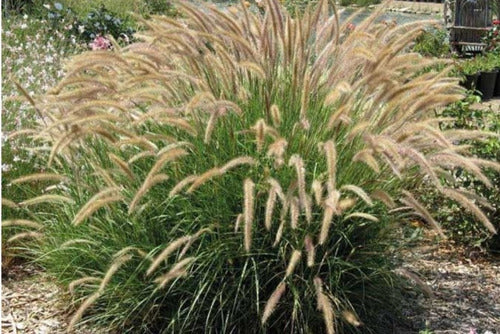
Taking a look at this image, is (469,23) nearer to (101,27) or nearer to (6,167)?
(101,27)

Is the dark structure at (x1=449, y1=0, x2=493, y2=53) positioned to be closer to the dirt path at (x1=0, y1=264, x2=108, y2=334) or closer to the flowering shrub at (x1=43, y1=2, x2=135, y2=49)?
the flowering shrub at (x1=43, y1=2, x2=135, y2=49)

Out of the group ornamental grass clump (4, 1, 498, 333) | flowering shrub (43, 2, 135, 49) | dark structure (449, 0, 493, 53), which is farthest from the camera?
dark structure (449, 0, 493, 53)

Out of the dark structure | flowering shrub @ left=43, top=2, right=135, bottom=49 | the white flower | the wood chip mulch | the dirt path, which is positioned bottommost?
the dark structure

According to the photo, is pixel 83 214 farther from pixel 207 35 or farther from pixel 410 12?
pixel 410 12

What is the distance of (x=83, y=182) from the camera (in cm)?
365

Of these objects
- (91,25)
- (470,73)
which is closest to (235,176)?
(91,25)

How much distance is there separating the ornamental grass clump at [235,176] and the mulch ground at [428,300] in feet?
0.78

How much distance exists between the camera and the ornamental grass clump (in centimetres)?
325

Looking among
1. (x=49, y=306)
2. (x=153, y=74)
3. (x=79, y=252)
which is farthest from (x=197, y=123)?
(x=49, y=306)

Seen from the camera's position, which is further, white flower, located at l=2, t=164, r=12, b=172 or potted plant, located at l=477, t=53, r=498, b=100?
potted plant, located at l=477, t=53, r=498, b=100

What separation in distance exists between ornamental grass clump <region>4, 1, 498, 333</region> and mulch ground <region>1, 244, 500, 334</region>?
237 mm

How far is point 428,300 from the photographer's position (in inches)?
159

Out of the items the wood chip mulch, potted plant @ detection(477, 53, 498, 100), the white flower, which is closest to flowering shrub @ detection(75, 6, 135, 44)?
potted plant @ detection(477, 53, 498, 100)

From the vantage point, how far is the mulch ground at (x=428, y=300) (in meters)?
3.75
